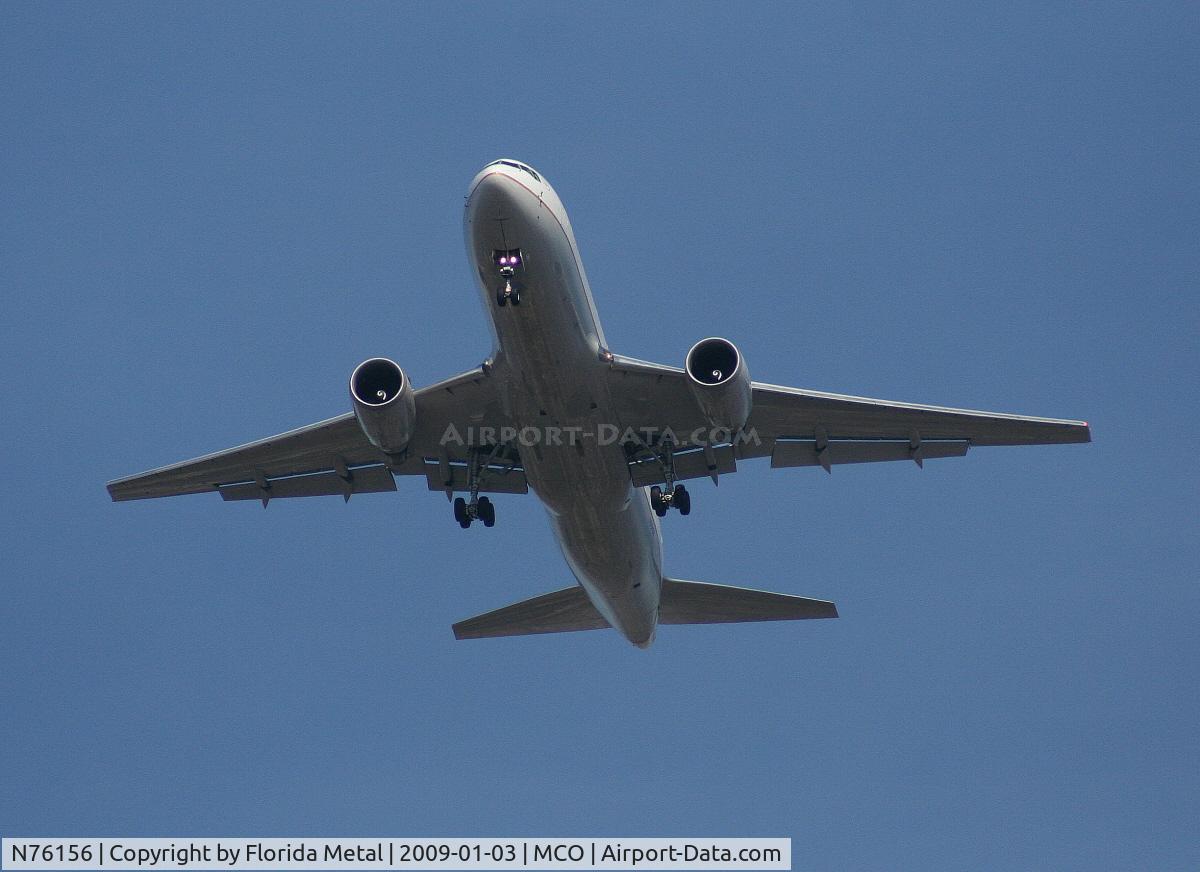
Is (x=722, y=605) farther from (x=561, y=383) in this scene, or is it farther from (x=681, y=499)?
(x=561, y=383)

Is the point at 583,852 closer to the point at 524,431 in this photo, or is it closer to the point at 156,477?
the point at 524,431

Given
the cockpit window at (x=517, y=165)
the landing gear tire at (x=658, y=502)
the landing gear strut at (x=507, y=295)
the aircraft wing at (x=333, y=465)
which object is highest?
the cockpit window at (x=517, y=165)

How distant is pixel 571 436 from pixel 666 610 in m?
7.69

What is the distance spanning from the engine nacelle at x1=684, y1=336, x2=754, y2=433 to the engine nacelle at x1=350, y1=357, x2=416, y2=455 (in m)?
5.32

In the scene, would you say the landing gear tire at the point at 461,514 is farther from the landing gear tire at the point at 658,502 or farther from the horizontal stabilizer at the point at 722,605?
the horizontal stabilizer at the point at 722,605

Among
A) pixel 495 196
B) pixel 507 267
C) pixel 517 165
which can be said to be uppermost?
pixel 517 165

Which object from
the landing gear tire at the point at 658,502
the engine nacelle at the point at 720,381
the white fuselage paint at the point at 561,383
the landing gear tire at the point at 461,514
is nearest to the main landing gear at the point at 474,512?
the landing gear tire at the point at 461,514

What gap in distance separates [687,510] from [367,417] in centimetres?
728

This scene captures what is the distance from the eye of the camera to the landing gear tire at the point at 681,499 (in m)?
30.1

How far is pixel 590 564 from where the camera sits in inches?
1169

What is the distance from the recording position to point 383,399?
1065 inches

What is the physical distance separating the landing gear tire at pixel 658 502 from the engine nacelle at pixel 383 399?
5.29 metres

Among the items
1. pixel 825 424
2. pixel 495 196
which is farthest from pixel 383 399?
pixel 825 424

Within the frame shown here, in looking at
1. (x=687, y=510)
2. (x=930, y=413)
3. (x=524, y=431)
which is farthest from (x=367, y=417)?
(x=930, y=413)
